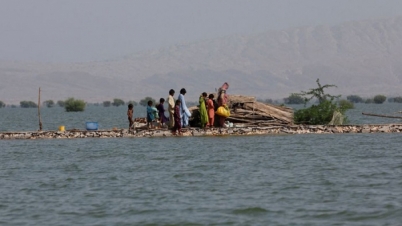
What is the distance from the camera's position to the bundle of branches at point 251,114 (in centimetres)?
2803

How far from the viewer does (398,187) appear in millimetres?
16547

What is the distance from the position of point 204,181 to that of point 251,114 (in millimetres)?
10097

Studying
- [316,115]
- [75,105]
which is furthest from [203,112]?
[75,105]

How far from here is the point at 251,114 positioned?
92.1ft

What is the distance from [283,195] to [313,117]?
1443 centimetres

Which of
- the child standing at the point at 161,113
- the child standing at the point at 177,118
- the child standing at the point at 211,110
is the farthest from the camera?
the child standing at the point at 161,113

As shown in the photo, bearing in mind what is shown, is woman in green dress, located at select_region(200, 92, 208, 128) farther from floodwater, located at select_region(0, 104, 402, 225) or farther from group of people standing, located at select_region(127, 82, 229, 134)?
floodwater, located at select_region(0, 104, 402, 225)

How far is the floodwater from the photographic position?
1403 cm

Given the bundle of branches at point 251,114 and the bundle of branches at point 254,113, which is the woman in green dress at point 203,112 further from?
the bundle of branches at point 254,113

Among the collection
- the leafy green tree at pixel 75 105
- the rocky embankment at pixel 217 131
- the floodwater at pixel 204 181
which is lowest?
the floodwater at pixel 204 181

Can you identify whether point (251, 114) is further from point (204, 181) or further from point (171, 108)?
point (204, 181)

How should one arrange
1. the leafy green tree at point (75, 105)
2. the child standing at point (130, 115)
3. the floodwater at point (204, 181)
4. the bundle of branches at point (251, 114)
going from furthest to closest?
1. the leafy green tree at point (75, 105)
2. the bundle of branches at point (251, 114)
3. the child standing at point (130, 115)
4. the floodwater at point (204, 181)

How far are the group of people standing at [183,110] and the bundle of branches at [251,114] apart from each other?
511mm

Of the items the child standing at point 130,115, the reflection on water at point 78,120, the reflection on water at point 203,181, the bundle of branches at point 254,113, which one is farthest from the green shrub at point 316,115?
the child standing at point 130,115
